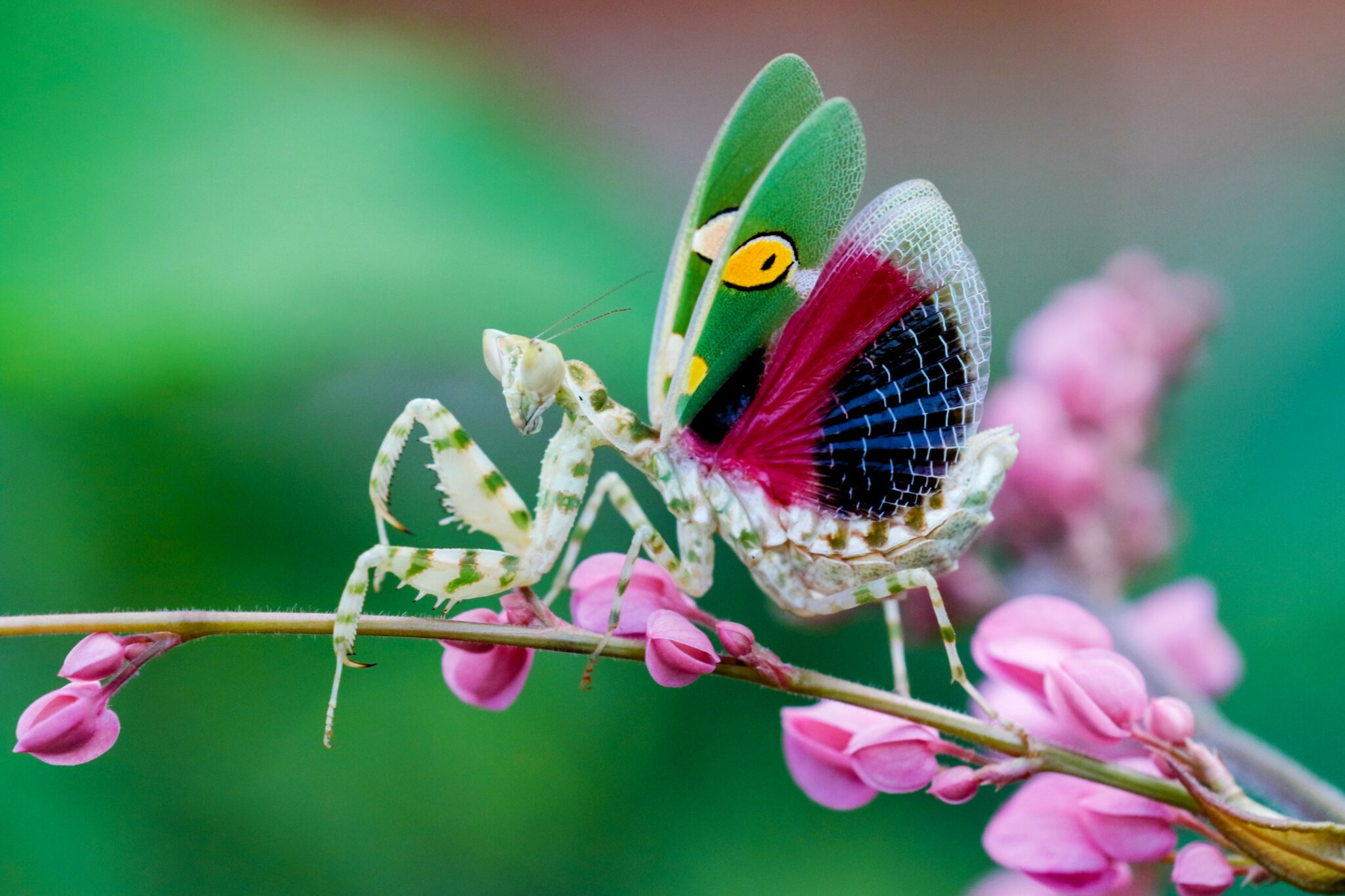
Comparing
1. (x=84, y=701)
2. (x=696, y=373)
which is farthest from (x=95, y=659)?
(x=696, y=373)

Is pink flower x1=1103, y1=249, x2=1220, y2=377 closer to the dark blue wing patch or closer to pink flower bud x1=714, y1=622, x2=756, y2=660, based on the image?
the dark blue wing patch

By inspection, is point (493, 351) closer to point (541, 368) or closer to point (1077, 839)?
point (541, 368)

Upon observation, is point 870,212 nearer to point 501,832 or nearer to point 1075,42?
point 501,832

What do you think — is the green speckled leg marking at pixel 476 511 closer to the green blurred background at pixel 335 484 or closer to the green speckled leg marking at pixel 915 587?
the green speckled leg marking at pixel 915 587

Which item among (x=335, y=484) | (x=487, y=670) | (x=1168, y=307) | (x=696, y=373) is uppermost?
(x=1168, y=307)

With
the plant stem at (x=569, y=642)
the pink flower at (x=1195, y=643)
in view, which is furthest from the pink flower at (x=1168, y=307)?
the plant stem at (x=569, y=642)

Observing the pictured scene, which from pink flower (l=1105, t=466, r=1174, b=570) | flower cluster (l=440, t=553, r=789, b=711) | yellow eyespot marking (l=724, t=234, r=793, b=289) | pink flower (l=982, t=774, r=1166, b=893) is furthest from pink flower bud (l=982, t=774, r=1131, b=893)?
pink flower (l=1105, t=466, r=1174, b=570)
